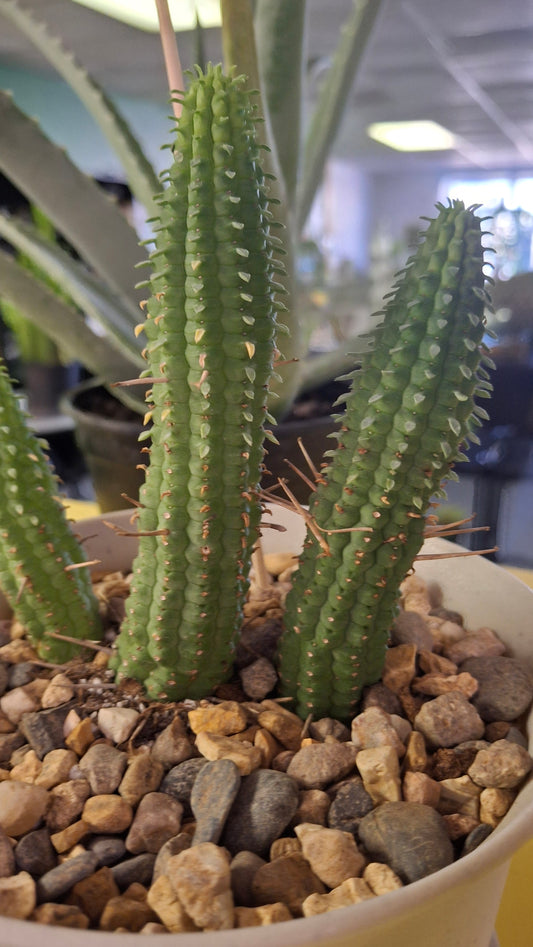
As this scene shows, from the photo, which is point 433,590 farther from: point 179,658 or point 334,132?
point 334,132

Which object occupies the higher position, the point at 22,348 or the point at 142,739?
the point at 22,348

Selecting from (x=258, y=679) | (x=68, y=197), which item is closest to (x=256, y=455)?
(x=258, y=679)

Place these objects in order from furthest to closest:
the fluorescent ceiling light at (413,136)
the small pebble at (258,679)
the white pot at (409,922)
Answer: the fluorescent ceiling light at (413,136) < the small pebble at (258,679) < the white pot at (409,922)

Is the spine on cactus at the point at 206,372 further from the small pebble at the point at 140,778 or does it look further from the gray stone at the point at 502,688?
the gray stone at the point at 502,688

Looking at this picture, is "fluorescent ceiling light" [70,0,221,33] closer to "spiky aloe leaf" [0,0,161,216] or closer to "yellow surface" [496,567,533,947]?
"spiky aloe leaf" [0,0,161,216]

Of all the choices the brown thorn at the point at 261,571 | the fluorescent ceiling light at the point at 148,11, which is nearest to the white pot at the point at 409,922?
the brown thorn at the point at 261,571

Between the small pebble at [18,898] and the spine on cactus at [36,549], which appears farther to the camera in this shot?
the spine on cactus at [36,549]

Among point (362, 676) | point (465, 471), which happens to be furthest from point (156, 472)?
point (465, 471)

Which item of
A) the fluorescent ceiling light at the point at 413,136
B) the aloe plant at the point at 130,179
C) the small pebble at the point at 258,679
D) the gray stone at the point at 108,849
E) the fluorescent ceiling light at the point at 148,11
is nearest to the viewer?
the gray stone at the point at 108,849

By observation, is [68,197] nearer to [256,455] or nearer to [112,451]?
[112,451]
